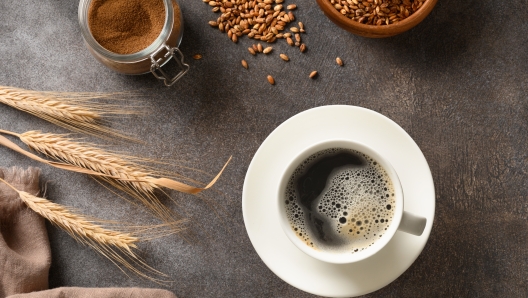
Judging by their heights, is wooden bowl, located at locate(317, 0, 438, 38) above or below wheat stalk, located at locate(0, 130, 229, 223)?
above

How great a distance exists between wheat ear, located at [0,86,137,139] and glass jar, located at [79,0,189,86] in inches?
6.1

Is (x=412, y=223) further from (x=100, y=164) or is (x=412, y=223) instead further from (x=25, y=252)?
(x=25, y=252)

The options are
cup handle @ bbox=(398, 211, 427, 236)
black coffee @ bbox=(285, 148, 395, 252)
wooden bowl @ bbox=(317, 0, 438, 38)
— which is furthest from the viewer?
wooden bowl @ bbox=(317, 0, 438, 38)

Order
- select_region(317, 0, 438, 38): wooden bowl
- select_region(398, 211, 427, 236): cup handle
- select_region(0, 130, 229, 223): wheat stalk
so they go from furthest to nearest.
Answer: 1. select_region(0, 130, 229, 223): wheat stalk
2. select_region(317, 0, 438, 38): wooden bowl
3. select_region(398, 211, 427, 236): cup handle

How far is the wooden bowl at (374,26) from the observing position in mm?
1514

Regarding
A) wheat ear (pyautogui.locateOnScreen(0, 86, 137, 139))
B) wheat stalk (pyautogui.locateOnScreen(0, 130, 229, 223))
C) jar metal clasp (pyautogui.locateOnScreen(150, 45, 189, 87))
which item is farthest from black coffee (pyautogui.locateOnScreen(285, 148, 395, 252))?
wheat ear (pyautogui.locateOnScreen(0, 86, 137, 139))

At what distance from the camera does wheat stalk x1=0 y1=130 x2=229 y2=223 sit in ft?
5.32

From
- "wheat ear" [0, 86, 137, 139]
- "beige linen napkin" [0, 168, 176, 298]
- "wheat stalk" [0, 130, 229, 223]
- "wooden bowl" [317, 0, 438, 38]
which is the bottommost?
"beige linen napkin" [0, 168, 176, 298]

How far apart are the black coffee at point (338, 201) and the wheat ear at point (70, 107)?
2.23 ft

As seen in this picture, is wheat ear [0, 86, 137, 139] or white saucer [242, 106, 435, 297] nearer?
white saucer [242, 106, 435, 297]

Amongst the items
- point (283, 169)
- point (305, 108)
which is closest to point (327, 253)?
point (283, 169)

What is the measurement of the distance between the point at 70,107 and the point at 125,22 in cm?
34

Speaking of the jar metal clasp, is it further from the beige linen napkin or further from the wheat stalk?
the beige linen napkin

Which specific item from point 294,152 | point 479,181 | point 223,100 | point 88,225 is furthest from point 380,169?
point 88,225
